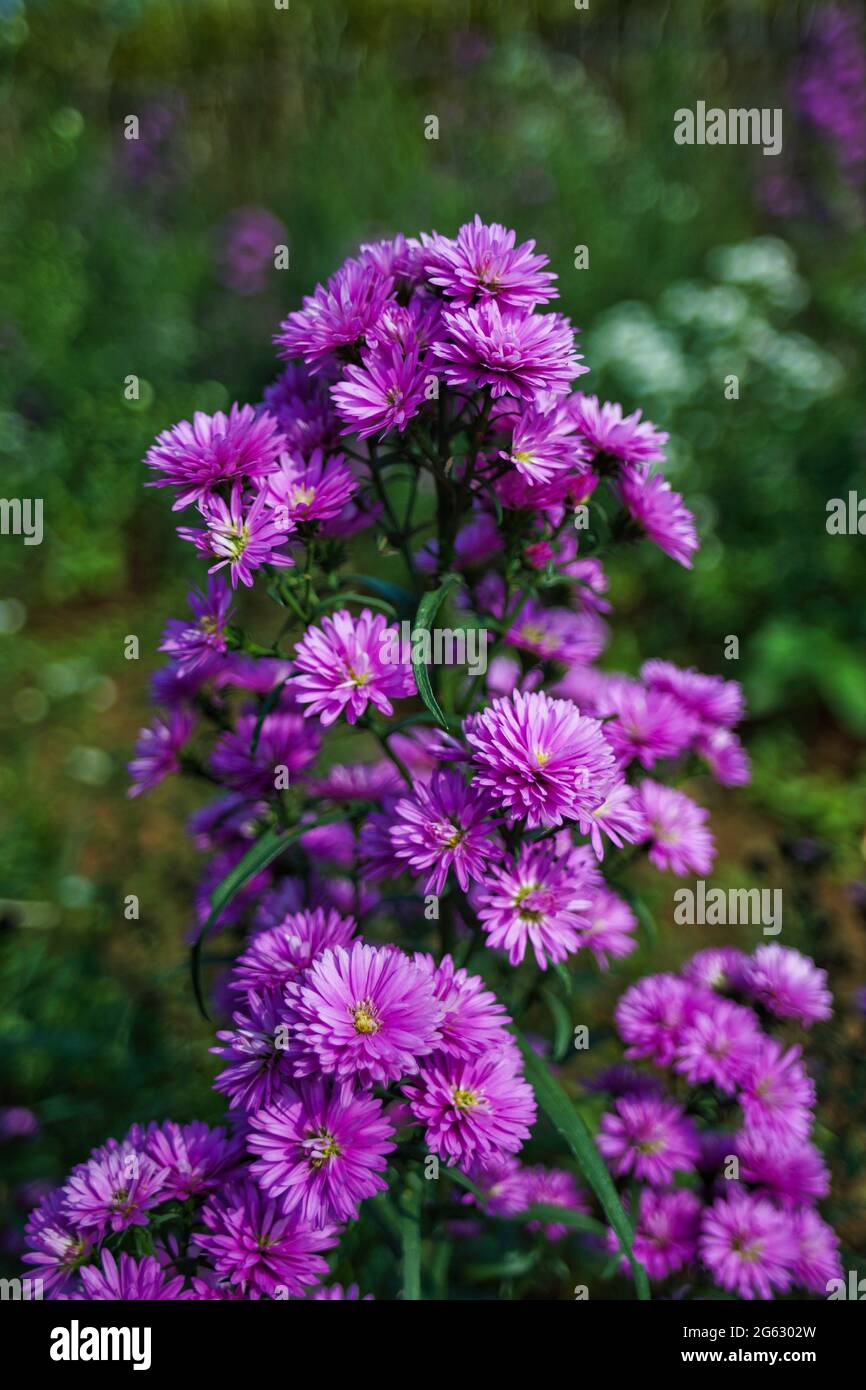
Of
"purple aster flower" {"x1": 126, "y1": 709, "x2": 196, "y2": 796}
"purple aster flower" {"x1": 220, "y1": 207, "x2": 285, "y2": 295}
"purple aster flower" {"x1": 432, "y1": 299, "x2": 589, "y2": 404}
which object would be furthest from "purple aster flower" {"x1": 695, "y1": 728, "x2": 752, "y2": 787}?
"purple aster flower" {"x1": 220, "y1": 207, "x2": 285, "y2": 295}

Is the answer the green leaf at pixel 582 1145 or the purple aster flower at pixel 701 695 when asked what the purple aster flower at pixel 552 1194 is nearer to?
the green leaf at pixel 582 1145

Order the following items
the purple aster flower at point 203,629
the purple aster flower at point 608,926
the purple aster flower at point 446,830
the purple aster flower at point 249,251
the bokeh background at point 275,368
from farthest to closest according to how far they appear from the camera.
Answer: the purple aster flower at point 249,251 → the bokeh background at point 275,368 → the purple aster flower at point 608,926 → the purple aster flower at point 203,629 → the purple aster flower at point 446,830

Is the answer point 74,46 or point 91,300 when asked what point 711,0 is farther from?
point 91,300

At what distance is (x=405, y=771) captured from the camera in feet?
4.38

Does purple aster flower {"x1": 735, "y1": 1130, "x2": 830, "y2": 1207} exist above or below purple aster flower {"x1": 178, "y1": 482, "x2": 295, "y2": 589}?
below

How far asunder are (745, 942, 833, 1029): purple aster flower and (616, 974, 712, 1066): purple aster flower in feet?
0.32

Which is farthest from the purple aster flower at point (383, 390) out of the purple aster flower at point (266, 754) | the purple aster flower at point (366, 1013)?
the purple aster flower at point (366, 1013)

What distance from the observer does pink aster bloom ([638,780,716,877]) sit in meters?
1.51

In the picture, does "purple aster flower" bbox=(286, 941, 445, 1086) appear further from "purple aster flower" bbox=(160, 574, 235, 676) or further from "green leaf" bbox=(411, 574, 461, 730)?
"purple aster flower" bbox=(160, 574, 235, 676)

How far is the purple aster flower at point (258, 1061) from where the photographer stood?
3.74ft

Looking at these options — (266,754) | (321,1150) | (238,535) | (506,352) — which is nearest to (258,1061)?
(321,1150)

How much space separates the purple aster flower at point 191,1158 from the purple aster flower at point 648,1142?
582mm

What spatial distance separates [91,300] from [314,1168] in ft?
14.9

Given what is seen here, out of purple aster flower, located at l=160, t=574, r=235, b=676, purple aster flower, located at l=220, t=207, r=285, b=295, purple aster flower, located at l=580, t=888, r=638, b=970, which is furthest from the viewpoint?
purple aster flower, located at l=220, t=207, r=285, b=295
